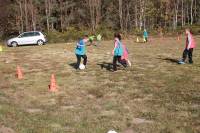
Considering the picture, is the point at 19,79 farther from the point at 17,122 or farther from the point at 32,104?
the point at 17,122

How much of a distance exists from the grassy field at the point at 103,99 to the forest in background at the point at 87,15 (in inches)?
1639

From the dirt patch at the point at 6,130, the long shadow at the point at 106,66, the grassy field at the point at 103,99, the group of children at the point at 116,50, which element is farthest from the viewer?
the long shadow at the point at 106,66

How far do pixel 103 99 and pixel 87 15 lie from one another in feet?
185

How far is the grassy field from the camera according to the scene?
10453 mm

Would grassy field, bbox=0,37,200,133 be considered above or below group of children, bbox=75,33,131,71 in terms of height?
below

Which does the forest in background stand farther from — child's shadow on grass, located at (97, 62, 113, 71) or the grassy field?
the grassy field

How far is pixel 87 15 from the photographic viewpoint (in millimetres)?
69188

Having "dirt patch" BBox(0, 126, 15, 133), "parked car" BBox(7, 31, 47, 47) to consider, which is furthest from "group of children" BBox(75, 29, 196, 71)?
"parked car" BBox(7, 31, 47, 47)

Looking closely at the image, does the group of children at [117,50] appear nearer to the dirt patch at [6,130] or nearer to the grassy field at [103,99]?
the grassy field at [103,99]

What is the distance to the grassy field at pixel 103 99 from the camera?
1045 cm

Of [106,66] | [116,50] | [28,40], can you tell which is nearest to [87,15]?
[28,40]

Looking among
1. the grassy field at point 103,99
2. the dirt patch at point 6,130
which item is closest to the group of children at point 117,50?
the grassy field at point 103,99

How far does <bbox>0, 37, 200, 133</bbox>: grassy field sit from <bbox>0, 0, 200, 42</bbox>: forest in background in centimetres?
4162

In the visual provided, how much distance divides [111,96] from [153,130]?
13.8 feet
